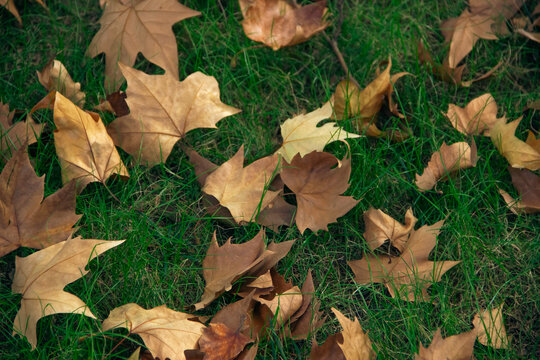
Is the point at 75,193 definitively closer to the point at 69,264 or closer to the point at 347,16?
the point at 69,264

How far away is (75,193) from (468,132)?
51.1 inches

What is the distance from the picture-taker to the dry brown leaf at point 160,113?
1768mm

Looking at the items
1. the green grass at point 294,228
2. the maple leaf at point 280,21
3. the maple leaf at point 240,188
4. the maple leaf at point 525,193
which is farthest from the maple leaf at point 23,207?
the maple leaf at point 525,193

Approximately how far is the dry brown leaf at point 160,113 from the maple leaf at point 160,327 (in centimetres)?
51

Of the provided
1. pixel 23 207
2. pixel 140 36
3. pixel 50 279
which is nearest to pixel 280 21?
pixel 140 36

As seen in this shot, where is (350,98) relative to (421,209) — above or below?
above

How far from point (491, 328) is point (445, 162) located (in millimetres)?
531

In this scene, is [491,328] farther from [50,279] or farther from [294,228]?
[50,279]

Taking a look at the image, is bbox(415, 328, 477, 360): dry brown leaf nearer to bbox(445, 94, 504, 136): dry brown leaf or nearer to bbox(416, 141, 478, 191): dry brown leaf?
bbox(416, 141, 478, 191): dry brown leaf

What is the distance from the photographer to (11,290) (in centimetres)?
159

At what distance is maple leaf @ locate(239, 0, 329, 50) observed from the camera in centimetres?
204

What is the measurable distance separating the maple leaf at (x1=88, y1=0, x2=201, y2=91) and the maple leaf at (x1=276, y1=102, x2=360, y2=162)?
1.43 ft

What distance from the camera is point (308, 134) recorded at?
1827 mm

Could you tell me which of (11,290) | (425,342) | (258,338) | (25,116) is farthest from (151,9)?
(425,342)
